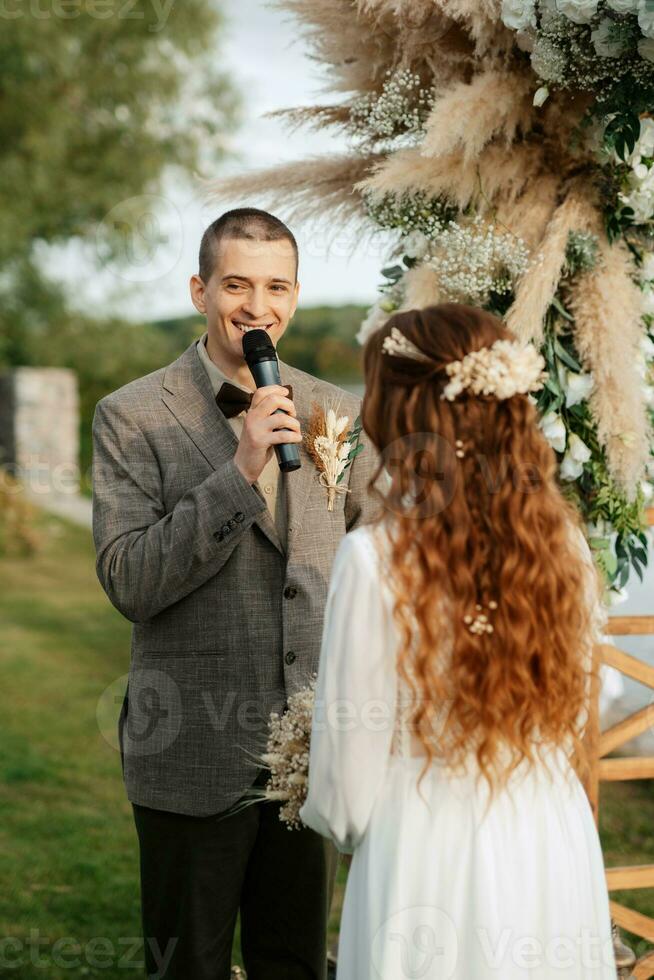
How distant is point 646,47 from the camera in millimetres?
2248

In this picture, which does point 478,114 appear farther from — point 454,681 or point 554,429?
point 454,681

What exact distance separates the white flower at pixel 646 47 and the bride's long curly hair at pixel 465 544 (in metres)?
0.97

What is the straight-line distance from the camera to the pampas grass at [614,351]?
2441mm

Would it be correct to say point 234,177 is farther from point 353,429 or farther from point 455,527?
point 455,527

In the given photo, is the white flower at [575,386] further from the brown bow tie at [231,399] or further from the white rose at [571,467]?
the brown bow tie at [231,399]

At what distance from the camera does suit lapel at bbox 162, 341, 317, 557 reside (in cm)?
237

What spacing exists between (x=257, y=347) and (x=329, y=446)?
0.29 metres

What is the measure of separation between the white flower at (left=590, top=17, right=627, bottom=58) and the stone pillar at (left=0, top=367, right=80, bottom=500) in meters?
11.0

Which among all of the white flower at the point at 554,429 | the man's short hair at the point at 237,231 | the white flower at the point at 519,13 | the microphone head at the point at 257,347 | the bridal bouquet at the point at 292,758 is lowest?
the bridal bouquet at the point at 292,758

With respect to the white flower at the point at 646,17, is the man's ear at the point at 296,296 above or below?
below

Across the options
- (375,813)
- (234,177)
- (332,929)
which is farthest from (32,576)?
(375,813)

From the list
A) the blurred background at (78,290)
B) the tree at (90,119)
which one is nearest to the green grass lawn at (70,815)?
the blurred background at (78,290)

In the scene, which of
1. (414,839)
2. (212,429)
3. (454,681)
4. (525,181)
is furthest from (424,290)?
(414,839)

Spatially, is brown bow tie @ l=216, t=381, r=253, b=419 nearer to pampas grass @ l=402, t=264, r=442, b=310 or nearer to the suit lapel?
the suit lapel
